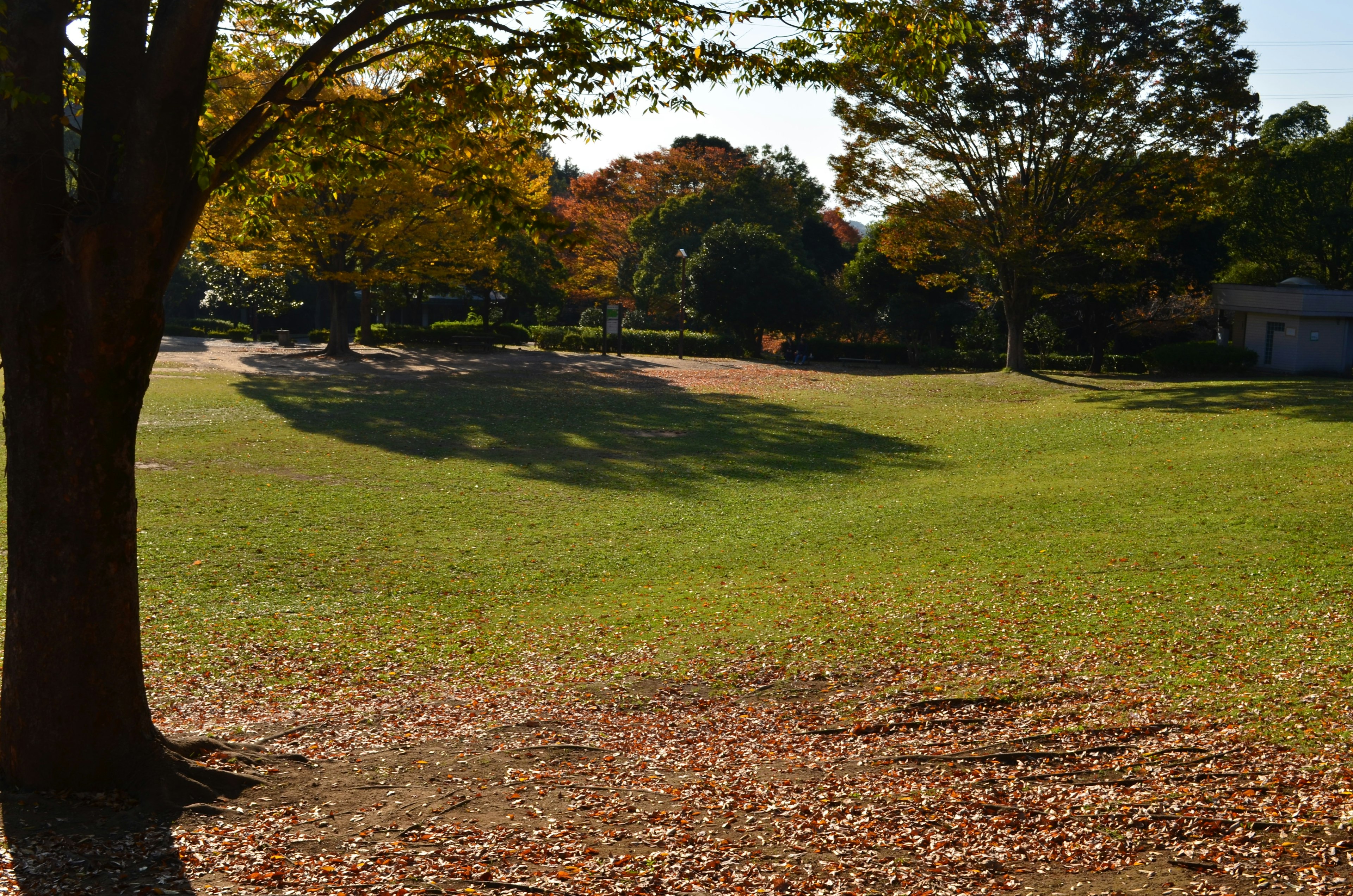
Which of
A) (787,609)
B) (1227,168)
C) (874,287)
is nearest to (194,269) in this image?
(874,287)

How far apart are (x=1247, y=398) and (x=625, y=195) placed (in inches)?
1733

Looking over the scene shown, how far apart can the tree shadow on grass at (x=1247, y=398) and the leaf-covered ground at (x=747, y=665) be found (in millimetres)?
1505

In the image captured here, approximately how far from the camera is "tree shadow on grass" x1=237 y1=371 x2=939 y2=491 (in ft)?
67.4

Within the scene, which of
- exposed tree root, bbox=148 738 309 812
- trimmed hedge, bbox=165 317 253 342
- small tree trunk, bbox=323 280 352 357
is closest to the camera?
exposed tree root, bbox=148 738 309 812

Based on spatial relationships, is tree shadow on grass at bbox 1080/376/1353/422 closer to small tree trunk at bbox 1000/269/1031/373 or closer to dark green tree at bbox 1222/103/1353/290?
small tree trunk at bbox 1000/269/1031/373

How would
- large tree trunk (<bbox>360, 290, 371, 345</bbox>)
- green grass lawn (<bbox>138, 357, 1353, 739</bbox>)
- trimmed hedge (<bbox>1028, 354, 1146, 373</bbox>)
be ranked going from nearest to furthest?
green grass lawn (<bbox>138, 357, 1353, 739</bbox>)
trimmed hedge (<bbox>1028, 354, 1146, 373</bbox>)
large tree trunk (<bbox>360, 290, 371, 345</bbox>)

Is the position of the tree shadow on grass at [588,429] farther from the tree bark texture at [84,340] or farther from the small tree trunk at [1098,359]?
the small tree trunk at [1098,359]

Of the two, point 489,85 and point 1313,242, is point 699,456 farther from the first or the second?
point 1313,242

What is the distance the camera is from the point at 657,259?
2248 inches

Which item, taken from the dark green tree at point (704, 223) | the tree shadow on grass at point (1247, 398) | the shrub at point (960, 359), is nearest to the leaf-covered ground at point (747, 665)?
the tree shadow on grass at point (1247, 398)

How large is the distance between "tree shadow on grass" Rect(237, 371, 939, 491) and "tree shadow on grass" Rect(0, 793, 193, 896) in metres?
13.1

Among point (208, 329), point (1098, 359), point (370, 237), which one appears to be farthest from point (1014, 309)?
point (208, 329)

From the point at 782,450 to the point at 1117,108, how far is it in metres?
17.6

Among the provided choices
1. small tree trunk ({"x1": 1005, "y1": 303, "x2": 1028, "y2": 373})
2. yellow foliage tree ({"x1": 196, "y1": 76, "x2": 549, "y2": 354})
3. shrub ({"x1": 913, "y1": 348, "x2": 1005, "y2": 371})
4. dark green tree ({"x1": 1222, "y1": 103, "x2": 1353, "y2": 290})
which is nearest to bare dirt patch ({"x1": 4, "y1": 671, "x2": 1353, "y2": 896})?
yellow foliage tree ({"x1": 196, "y1": 76, "x2": 549, "y2": 354})
